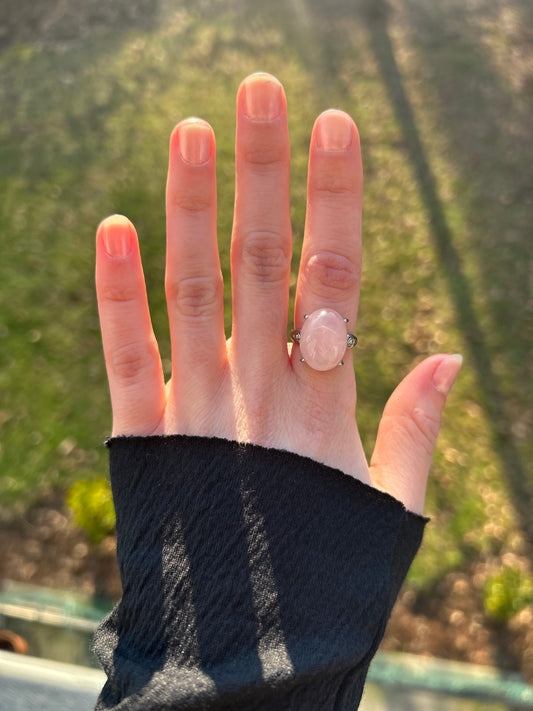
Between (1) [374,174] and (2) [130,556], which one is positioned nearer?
→ (2) [130,556]

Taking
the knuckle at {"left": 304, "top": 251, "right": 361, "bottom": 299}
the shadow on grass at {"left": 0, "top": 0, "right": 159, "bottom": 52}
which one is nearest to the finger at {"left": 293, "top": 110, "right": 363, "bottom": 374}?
the knuckle at {"left": 304, "top": 251, "right": 361, "bottom": 299}

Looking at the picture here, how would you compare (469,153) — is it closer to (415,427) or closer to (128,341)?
(415,427)

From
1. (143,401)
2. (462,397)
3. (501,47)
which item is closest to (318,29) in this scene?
(501,47)

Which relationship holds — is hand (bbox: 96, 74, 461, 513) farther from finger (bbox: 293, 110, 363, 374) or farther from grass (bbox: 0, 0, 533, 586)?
grass (bbox: 0, 0, 533, 586)

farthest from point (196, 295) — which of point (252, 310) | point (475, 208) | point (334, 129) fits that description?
point (475, 208)

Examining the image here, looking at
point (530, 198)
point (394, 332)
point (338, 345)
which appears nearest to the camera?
point (338, 345)

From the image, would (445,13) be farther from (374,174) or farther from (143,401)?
(143,401)
